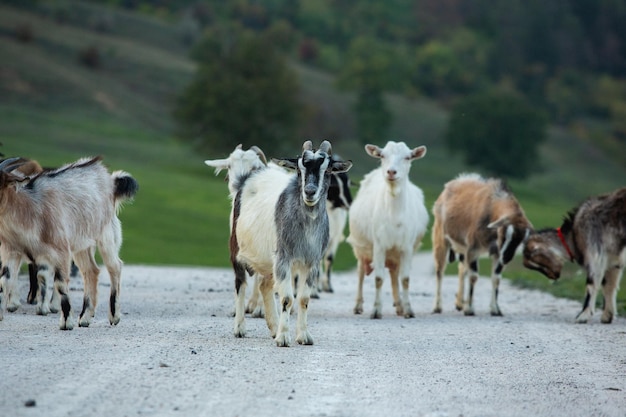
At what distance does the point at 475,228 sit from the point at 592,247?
185cm

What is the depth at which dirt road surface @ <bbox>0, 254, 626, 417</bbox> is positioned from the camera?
8.23 meters

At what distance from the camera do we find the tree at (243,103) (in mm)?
72625

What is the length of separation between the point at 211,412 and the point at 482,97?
288 ft

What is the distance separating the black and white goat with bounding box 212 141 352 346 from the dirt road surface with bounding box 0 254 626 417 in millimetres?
387

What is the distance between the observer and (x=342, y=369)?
10.0m

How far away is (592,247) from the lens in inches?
650

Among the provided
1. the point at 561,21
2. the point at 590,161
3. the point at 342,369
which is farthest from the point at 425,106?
the point at 342,369

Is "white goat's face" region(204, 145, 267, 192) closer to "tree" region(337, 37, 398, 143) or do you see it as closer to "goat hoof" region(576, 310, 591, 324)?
"goat hoof" region(576, 310, 591, 324)

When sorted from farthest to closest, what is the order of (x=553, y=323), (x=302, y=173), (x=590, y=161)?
(x=590, y=161)
(x=553, y=323)
(x=302, y=173)

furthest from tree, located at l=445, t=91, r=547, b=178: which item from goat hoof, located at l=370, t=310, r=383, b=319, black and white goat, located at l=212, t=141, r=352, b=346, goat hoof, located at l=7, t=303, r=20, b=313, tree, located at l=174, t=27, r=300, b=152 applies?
black and white goat, located at l=212, t=141, r=352, b=346

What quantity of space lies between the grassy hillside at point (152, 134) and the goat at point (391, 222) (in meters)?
14.4

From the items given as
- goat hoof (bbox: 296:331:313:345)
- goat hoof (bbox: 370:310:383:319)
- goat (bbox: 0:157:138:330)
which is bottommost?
goat hoof (bbox: 296:331:313:345)

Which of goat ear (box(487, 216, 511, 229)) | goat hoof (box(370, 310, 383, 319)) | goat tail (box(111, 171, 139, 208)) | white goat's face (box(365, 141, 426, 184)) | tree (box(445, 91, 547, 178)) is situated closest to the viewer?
goat tail (box(111, 171, 139, 208))

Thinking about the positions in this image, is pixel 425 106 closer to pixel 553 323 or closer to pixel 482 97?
pixel 482 97
